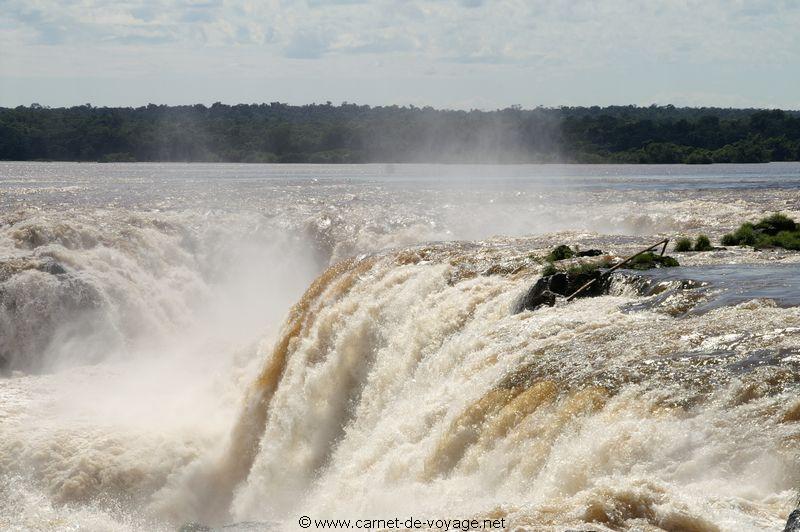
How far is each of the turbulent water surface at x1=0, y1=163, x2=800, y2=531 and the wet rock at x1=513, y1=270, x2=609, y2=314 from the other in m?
0.28

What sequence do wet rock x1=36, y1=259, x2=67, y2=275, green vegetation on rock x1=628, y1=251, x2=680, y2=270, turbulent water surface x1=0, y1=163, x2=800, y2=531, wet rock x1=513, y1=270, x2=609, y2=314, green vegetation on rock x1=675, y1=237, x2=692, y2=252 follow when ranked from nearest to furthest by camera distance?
turbulent water surface x1=0, y1=163, x2=800, y2=531
wet rock x1=513, y1=270, x2=609, y2=314
green vegetation on rock x1=628, y1=251, x2=680, y2=270
green vegetation on rock x1=675, y1=237, x2=692, y2=252
wet rock x1=36, y1=259, x2=67, y2=275

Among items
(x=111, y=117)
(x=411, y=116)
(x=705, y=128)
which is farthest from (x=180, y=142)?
(x=705, y=128)

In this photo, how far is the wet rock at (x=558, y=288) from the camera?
13273mm

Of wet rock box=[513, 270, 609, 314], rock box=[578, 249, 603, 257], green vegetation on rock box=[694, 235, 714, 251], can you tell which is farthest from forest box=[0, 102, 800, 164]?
wet rock box=[513, 270, 609, 314]

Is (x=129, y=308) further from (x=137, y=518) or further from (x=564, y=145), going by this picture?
(x=564, y=145)

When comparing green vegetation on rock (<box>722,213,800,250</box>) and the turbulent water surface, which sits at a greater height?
green vegetation on rock (<box>722,213,800,250</box>)

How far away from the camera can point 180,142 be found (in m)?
106

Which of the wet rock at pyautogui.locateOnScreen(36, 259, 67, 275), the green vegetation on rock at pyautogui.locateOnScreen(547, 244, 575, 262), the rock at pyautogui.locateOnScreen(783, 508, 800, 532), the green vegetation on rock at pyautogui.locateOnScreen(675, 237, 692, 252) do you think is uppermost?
the green vegetation on rock at pyautogui.locateOnScreen(547, 244, 575, 262)

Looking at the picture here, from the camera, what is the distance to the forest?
82438mm

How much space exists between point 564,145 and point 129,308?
70.9 metres

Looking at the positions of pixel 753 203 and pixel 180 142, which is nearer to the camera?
pixel 753 203

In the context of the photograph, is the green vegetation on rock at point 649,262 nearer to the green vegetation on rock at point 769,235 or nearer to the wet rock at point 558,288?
the wet rock at point 558,288

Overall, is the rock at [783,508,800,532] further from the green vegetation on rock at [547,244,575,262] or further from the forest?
the forest

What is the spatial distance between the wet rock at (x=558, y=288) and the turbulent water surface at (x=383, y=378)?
0.92 feet
